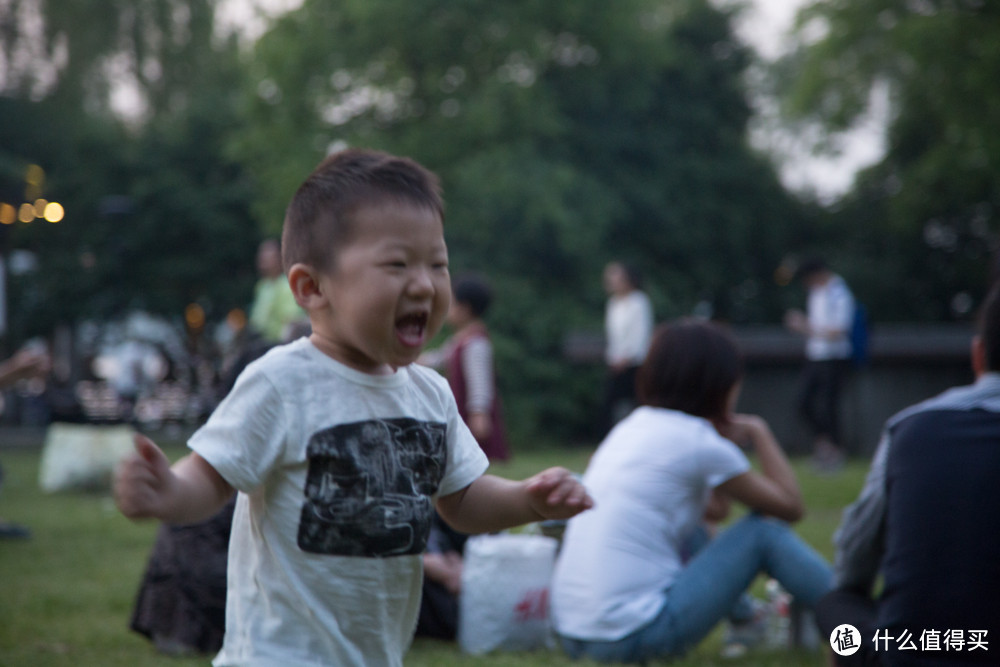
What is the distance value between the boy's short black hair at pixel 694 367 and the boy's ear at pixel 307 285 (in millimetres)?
2054

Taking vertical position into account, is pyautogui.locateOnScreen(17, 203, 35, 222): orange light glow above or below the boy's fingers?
above

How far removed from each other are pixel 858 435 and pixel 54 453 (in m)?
9.10

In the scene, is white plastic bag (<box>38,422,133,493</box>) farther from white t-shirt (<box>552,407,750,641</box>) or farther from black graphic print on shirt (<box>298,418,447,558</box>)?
black graphic print on shirt (<box>298,418,447,558</box>)

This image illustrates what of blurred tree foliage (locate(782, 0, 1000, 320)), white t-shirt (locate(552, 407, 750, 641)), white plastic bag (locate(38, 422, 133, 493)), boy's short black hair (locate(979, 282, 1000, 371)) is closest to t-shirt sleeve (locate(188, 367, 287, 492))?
boy's short black hair (locate(979, 282, 1000, 371))

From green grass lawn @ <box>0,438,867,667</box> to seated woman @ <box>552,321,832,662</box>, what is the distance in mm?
222

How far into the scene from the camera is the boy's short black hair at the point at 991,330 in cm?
244

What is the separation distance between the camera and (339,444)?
1918 mm

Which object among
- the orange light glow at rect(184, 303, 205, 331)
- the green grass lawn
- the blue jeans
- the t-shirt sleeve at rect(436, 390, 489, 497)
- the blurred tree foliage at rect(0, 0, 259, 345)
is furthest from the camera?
the orange light glow at rect(184, 303, 205, 331)

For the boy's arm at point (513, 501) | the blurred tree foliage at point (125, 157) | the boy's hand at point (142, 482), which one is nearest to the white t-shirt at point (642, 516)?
the boy's arm at point (513, 501)

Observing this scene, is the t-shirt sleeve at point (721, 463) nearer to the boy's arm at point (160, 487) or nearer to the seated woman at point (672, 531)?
the seated woman at point (672, 531)

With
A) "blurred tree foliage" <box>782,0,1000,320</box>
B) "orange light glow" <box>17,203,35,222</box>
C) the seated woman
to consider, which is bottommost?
the seated woman

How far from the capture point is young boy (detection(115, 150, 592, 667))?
1880mm

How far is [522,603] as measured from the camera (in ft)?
13.6

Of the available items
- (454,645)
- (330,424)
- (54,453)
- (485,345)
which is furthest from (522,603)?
(54,453)
